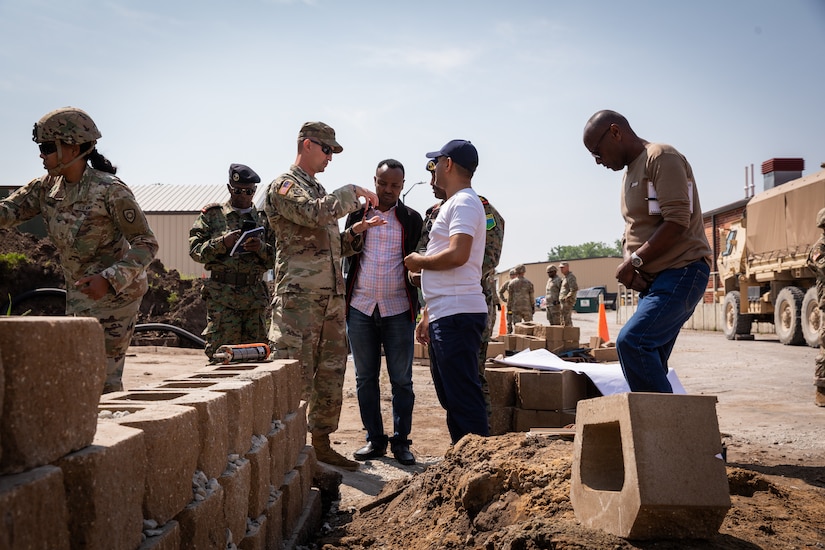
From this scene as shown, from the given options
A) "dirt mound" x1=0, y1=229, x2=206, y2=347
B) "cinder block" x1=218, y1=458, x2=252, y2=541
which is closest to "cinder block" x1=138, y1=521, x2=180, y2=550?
"cinder block" x1=218, y1=458, x2=252, y2=541

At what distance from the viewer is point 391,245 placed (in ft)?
18.2

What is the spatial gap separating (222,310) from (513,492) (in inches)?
143

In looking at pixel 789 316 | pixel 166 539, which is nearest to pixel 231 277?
pixel 166 539

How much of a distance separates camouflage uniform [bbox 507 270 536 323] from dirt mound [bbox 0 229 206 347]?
294 inches

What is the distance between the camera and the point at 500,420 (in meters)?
5.63

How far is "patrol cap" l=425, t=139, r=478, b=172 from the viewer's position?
14.2ft

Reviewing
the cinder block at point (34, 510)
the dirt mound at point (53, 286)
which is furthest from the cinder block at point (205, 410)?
the dirt mound at point (53, 286)

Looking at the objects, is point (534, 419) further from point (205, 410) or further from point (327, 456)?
point (205, 410)

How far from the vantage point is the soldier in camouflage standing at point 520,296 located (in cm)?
1892

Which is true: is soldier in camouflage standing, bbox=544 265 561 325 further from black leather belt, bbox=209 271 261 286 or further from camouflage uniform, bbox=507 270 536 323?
black leather belt, bbox=209 271 261 286

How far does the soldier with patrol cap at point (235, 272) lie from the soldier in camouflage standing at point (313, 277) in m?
1.00

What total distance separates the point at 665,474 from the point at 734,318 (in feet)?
61.8

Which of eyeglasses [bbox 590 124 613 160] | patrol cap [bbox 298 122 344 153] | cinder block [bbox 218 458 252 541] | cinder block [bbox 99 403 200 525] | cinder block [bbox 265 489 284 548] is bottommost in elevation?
cinder block [bbox 265 489 284 548]

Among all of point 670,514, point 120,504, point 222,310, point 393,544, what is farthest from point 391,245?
point 120,504
